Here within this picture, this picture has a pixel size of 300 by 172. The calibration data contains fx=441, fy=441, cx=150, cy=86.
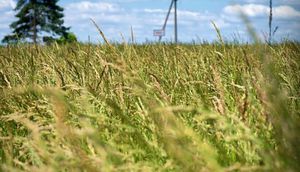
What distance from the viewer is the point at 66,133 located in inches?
47.3

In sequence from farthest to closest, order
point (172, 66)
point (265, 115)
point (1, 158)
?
point (172, 66) → point (1, 158) → point (265, 115)

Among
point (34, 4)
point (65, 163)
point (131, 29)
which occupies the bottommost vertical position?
point (65, 163)

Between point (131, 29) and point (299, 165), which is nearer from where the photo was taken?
point (299, 165)

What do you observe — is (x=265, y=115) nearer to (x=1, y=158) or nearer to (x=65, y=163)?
(x=65, y=163)

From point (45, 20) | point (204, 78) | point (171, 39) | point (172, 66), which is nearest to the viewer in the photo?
point (204, 78)

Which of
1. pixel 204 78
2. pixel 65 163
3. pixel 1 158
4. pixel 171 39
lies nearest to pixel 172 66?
pixel 204 78

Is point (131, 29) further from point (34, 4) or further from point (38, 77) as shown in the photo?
point (34, 4)

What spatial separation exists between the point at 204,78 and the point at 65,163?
2.29 m

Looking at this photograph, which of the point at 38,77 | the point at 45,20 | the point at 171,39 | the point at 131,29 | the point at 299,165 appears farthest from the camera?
the point at 45,20

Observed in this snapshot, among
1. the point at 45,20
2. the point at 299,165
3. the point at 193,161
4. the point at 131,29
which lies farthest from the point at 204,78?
the point at 45,20

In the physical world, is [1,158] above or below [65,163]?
below

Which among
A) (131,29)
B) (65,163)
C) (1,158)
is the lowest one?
(1,158)

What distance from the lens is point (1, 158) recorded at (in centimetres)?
213

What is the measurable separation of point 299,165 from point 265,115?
0.84m
